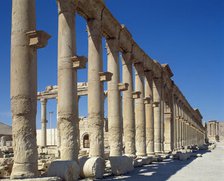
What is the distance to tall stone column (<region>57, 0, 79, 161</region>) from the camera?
1252 centimetres

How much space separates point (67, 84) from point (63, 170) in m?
3.60

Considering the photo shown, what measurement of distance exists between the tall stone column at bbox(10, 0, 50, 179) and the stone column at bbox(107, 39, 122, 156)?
7568mm

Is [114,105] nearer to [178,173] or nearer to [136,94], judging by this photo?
[136,94]

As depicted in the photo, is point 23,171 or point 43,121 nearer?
point 23,171

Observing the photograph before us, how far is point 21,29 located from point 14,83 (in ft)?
5.12

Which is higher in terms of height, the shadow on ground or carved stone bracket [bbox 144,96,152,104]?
carved stone bracket [bbox 144,96,152,104]

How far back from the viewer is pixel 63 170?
1029 cm

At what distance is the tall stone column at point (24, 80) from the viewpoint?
30.9ft

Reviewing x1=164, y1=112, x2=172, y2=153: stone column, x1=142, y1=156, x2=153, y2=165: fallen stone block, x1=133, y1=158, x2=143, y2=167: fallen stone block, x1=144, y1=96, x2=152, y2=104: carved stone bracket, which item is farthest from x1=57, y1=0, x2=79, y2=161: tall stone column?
x1=164, y1=112, x2=172, y2=153: stone column

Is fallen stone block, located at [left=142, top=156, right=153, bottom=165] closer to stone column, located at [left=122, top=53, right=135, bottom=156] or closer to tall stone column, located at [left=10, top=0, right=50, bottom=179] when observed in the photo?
stone column, located at [left=122, top=53, right=135, bottom=156]

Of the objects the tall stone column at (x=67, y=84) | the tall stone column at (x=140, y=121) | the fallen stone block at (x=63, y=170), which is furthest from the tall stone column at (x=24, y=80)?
the tall stone column at (x=140, y=121)

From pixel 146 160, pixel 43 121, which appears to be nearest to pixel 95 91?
pixel 146 160

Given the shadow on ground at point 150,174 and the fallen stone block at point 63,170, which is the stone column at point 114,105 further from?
the fallen stone block at point 63,170

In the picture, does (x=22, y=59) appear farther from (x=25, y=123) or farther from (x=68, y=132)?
(x=68, y=132)
